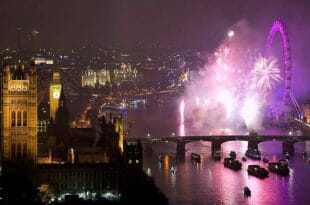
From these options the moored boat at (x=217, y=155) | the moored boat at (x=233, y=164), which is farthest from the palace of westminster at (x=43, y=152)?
the moored boat at (x=217, y=155)

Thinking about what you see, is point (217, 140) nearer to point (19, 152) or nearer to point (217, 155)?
point (217, 155)

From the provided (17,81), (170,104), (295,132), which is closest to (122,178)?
(17,81)

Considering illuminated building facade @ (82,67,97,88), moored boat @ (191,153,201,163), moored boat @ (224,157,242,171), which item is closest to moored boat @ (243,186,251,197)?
moored boat @ (224,157,242,171)

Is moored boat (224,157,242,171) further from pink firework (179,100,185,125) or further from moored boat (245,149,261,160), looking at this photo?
pink firework (179,100,185,125)

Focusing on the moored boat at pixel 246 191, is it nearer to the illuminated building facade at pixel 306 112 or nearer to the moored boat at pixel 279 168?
the moored boat at pixel 279 168

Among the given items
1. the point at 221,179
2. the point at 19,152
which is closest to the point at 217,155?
the point at 221,179

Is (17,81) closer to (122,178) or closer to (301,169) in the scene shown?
(122,178)
